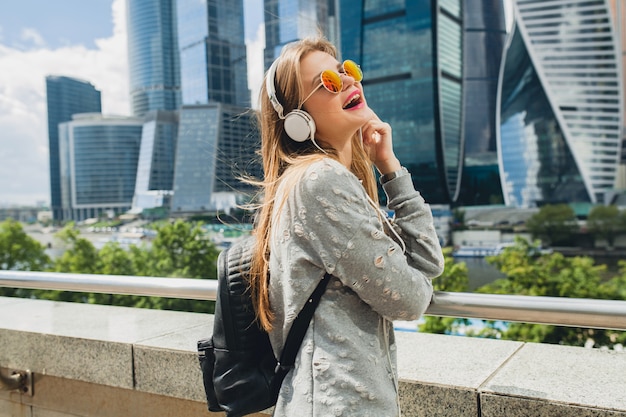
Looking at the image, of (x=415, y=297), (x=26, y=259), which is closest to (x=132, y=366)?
(x=415, y=297)

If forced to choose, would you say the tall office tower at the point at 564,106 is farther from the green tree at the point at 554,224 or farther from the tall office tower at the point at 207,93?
the tall office tower at the point at 207,93

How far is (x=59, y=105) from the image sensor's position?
106 meters

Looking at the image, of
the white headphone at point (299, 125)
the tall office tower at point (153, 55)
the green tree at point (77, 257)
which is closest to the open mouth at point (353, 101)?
the white headphone at point (299, 125)

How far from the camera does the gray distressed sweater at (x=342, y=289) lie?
1319 mm

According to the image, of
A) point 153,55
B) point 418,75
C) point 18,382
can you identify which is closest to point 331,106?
point 18,382

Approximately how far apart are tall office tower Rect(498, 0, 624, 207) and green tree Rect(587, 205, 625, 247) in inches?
87.7

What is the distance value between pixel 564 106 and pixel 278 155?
78.3 metres

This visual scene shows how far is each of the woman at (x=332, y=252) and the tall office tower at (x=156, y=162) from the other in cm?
9214

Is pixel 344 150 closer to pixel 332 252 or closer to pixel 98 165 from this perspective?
pixel 332 252

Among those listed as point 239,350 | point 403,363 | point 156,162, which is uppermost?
point 156,162

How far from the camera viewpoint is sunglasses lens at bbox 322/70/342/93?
1.51 metres

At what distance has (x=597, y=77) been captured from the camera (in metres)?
72.6

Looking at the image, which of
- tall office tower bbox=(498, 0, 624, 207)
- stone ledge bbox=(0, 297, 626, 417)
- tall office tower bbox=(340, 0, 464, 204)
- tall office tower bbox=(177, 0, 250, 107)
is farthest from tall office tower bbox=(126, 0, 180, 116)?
stone ledge bbox=(0, 297, 626, 417)

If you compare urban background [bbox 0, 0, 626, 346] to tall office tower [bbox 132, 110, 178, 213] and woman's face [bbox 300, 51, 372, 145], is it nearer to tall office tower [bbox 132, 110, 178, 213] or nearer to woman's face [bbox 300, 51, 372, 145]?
tall office tower [bbox 132, 110, 178, 213]
